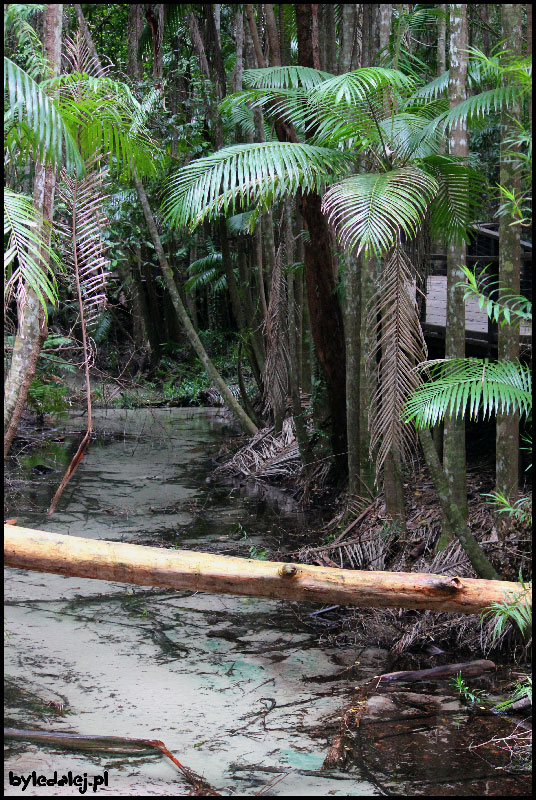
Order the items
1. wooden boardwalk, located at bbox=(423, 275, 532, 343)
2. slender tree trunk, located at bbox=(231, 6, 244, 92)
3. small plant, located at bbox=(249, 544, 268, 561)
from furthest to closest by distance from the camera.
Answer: slender tree trunk, located at bbox=(231, 6, 244, 92) < wooden boardwalk, located at bbox=(423, 275, 532, 343) < small plant, located at bbox=(249, 544, 268, 561)

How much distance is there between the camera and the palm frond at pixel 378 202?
3.87 m

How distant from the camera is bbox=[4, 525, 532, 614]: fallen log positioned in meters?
3.54

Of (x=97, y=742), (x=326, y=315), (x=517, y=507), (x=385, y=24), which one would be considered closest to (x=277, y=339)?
(x=326, y=315)

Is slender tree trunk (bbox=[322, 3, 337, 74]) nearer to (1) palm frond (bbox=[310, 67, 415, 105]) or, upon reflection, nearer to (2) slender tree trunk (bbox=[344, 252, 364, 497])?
(2) slender tree trunk (bbox=[344, 252, 364, 497])

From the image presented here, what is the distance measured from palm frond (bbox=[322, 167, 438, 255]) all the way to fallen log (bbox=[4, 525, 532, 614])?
1628 mm

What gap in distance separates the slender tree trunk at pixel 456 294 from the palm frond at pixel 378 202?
73cm

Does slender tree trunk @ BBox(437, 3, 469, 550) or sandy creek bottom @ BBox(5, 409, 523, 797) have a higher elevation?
slender tree trunk @ BBox(437, 3, 469, 550)

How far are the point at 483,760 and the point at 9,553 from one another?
93.8 inches

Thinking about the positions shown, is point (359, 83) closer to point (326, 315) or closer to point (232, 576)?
point (232, 576)

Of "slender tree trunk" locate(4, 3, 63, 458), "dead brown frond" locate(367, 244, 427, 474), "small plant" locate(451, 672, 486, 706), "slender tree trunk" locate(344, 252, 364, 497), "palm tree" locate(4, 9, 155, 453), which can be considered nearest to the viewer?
"small plant" locate(451, 672, 486, 706)

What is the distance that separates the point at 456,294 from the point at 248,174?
1.57 metres

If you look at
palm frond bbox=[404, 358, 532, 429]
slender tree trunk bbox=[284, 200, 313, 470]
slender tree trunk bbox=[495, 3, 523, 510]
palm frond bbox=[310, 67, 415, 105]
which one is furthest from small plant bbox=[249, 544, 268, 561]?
palm frond bbox=[310, 67, 415, 105]

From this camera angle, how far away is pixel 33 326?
4.86m

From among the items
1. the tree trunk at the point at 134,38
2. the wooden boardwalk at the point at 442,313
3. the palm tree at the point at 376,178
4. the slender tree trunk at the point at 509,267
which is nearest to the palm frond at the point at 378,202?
the palm tree at the point at 376,178
